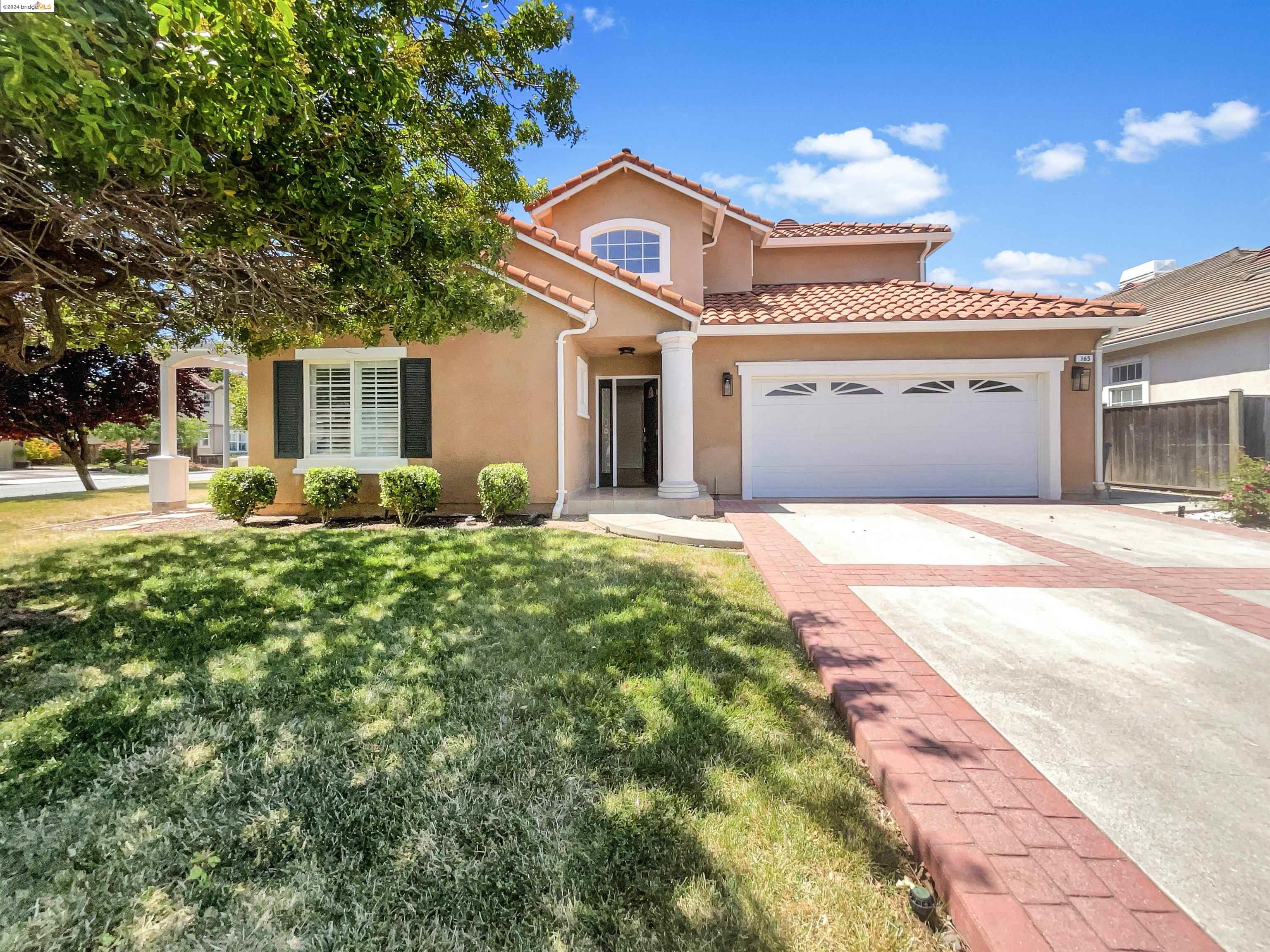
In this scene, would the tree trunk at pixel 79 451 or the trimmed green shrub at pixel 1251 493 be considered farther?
the tree trunk at pixel 79 451

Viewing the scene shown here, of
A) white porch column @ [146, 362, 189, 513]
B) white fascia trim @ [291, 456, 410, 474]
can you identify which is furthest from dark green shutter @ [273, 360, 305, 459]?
white porch column @ [146, 362, 189, 513]

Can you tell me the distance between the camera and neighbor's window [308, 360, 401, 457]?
376 inches

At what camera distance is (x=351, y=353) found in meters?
9.34

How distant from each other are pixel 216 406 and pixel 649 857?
44.4 meters

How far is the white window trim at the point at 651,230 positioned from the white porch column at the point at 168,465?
8.86 meters

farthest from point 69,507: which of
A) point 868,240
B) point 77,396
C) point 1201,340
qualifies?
point 1201,340

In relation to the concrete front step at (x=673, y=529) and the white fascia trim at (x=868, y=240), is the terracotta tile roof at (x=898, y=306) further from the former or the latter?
the concrete front step at (x=673, y=529)

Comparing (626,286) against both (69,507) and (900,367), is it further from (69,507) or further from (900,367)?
(69,507)

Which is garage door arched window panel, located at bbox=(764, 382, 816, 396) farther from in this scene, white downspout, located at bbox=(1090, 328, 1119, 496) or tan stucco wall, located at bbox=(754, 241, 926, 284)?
white downspout, located at bbox=(1090, 328, 1119, 496)

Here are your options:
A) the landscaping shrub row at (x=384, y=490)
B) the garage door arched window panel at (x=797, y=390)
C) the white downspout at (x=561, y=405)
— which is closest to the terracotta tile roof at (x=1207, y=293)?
the garage door arched window panel at (x=797, y=390)

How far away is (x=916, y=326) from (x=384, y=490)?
9.90 meters

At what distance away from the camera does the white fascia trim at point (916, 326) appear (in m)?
10.1

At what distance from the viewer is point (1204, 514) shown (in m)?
8.83

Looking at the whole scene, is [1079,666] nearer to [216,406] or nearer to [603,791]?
[603,791]
